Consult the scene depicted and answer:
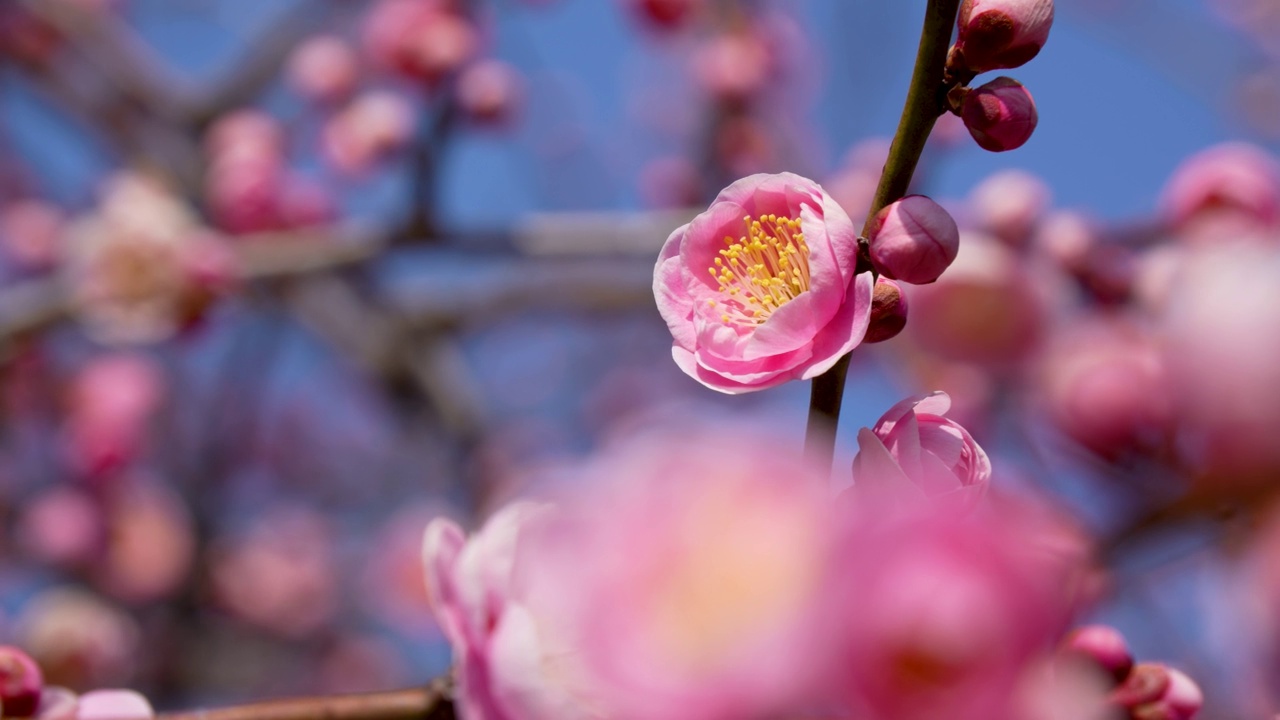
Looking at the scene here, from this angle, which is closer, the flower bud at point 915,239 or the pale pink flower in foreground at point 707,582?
the pale pink flower in foreground at point 707,582

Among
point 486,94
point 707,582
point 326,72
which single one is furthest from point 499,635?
point 326,72

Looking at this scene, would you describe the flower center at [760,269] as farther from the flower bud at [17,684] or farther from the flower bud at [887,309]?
the flower bud at [17,684]

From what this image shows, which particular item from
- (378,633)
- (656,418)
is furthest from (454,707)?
(378,633)

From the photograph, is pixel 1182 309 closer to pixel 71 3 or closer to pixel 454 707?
pixel 454 707

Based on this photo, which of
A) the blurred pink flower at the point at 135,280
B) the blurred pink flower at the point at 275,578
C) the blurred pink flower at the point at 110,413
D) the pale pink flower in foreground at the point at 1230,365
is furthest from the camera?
the blurred pink flower at the point at 275,578

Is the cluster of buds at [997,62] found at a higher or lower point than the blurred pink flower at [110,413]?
higher

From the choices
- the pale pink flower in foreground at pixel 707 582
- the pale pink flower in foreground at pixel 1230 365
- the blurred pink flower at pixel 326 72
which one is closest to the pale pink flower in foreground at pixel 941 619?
the pale pink flower in foreground at pixel 707 582
